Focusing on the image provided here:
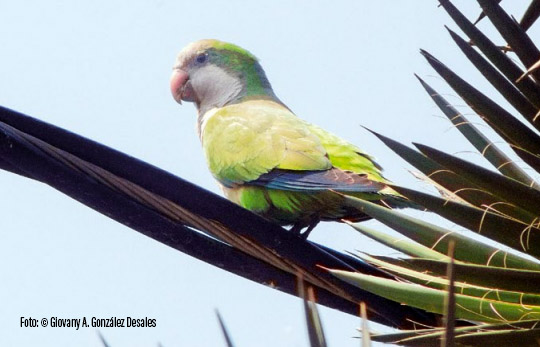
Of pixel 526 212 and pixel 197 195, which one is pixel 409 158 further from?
pixel 197 195

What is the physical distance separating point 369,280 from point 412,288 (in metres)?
0.11

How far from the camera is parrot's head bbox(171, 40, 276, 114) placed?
615 centimetres

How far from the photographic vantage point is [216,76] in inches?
244

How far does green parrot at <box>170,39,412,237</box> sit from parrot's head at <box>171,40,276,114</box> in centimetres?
25

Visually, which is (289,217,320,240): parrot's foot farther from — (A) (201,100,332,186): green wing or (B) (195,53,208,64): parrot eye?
(B) (195,53,208,64): parrot eye

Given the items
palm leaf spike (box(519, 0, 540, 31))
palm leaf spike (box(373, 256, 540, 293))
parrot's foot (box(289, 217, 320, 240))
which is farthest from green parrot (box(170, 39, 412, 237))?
palm leaf spike (box(373, 256, 540, 293))

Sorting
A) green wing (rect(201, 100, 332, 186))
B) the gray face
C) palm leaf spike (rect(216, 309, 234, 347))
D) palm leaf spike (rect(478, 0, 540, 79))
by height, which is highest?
the gray face

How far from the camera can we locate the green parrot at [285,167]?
169 inches

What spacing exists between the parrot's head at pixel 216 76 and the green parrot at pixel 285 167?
0.25m

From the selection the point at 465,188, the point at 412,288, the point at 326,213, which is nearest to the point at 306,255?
the point at 412,288

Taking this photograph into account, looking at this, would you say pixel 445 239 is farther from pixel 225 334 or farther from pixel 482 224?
pixel 225 334

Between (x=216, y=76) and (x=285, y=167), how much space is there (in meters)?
1.80

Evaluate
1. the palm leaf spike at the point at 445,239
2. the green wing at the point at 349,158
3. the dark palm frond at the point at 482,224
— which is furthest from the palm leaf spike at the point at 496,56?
the green wing at the point at 349,158

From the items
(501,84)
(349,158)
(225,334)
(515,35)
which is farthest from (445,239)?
(349,158)
